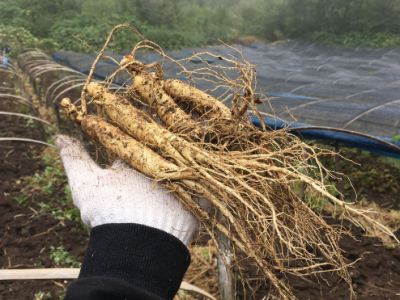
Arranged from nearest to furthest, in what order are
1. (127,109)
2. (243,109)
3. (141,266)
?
1. (141,266)
2. (243,109)
3. (127,109)

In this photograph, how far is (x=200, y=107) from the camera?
1658mm

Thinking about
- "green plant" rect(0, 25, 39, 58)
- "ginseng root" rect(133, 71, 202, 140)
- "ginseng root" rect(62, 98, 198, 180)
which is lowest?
"green plant" rect(0, 25, 39, 58)

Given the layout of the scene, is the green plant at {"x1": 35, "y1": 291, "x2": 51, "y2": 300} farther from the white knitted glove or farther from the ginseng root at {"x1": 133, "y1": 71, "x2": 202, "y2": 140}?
the ginseng root at {"x1": 133, "y1": 71, "x2": 202, "y2": 140}

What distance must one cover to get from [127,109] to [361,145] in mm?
2052

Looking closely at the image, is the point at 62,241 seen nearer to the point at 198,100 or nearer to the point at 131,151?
the point at 131,151

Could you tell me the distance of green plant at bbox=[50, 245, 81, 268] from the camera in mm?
2096

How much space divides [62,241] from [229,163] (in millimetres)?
1692

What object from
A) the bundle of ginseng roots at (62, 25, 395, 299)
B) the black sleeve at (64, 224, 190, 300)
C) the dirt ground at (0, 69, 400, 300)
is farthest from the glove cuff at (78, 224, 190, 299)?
the dirt ground at (0, 69, 400, 300)

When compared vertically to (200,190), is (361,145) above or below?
below

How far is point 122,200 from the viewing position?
1204 millimetres

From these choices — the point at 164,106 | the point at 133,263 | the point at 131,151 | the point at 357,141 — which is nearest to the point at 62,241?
the point at 131,151

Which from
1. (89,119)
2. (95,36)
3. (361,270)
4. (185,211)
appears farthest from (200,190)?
(95,36)

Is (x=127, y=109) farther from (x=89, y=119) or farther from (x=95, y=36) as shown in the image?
(x=95, y=36)

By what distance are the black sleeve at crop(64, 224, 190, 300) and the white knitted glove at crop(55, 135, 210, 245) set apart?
6 centimetres
